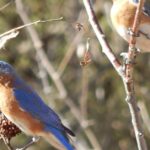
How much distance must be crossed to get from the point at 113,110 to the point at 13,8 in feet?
7.14

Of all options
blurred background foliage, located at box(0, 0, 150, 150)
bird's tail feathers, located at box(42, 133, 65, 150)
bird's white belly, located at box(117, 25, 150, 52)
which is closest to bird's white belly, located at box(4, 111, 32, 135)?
bird's tail feathers, located at box(42, 133, 65, 150)

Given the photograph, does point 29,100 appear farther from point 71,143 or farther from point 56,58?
point 56,58

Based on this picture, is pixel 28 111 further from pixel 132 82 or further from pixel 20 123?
pixel 132 82

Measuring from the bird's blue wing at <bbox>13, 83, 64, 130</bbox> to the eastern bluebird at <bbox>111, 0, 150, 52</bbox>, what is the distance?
84 cm

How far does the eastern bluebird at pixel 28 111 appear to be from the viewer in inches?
161

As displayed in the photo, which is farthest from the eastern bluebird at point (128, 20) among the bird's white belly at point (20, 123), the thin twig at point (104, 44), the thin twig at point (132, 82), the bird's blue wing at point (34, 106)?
the thin twig at point (132, 82)

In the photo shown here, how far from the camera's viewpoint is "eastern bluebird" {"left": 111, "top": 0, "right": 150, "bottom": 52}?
458 cm

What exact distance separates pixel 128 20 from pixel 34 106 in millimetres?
1028

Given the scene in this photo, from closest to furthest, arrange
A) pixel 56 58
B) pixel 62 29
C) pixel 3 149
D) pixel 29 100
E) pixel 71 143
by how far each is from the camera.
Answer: pixel 71 143 → pixel 29 100 → pixel 3 149 → pixel 62 29 → pixel 56 58

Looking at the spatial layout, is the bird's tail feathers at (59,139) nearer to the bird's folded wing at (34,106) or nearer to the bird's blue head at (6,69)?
the bird's folded wing at (34,106)

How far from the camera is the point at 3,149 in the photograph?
8.54 meters

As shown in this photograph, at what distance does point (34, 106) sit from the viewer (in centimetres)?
434

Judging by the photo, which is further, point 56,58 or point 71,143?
point 56,58

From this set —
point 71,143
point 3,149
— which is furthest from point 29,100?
point 3,149
